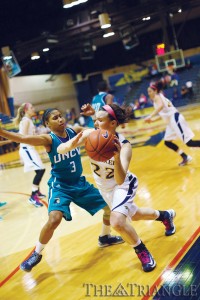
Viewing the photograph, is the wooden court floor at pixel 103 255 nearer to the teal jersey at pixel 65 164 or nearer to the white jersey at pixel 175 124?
the white jersey at pixel 175 124

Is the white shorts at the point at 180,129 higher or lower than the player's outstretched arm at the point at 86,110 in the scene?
lower

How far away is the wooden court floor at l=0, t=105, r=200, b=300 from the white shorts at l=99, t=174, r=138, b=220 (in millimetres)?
564

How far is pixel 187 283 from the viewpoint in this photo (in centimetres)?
302

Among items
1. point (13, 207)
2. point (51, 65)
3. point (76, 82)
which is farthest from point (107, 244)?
point (76, 82)

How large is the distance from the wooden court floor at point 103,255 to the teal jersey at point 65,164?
0.89m

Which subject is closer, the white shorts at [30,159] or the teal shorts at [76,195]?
the teal shorts at [76,195]

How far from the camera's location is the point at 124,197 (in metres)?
3.46

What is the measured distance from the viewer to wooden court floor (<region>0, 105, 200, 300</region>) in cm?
323

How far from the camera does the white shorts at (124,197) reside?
11.2 ft

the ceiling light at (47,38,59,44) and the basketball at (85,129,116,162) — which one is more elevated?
the ceiling light at (47,38,59,44)

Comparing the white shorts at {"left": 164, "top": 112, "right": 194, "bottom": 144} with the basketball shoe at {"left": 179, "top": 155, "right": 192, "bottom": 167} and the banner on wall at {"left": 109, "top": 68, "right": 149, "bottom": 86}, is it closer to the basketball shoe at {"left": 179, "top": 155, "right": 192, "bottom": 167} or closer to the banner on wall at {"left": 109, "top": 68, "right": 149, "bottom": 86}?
the basketball shoe at {"left": 179, "top": 155, "right": 192, "bottom": 167}

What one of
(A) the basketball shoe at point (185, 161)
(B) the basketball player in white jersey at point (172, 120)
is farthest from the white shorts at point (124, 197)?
(A) the basketball shoe at point (185, 161)

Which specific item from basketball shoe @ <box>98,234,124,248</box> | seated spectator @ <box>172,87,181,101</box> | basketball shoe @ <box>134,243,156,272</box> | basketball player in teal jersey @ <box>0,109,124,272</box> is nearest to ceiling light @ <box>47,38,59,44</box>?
seated spectator @ <box>172,87,181,101</box>

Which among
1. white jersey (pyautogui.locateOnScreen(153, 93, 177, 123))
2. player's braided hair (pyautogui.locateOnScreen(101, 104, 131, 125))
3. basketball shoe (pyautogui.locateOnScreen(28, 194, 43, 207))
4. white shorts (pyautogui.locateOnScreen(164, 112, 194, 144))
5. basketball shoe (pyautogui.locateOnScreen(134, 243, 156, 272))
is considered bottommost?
basketball shoe (pyautogui.locateOnScreen(28, 194, 43, 207))
